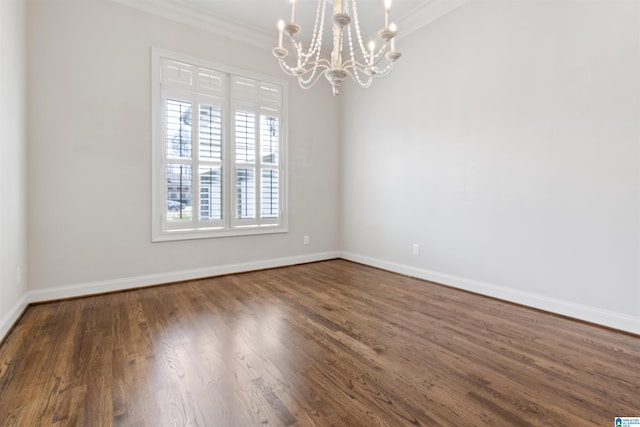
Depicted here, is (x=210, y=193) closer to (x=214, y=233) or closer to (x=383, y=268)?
(x=214, y=233)

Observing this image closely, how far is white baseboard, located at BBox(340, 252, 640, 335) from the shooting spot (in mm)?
2242

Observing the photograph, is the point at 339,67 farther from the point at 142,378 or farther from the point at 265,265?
the point at 265,265

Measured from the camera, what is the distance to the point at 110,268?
3.10 meters

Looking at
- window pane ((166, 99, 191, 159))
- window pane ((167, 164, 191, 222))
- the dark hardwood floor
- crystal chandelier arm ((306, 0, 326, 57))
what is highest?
crystal chandelier arm ((306, 0, 326, 57))

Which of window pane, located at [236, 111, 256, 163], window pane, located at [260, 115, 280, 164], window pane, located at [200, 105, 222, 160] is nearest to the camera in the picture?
window pane, located at [200, 105, 222, 160]

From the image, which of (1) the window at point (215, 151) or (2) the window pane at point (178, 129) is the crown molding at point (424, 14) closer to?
(1) the window at point (215, 151)

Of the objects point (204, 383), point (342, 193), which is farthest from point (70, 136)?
point (342, 193)

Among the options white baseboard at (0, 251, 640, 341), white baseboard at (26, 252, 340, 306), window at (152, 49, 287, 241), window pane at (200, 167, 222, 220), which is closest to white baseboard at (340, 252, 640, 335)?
white baseboard at (0, 251, 640, 341)

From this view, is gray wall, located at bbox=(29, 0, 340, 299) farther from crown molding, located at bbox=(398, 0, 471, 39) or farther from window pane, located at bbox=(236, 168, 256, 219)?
crown molding, located at bbox=(398, 0, 471, 39)

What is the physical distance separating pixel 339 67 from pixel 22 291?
10.6ft

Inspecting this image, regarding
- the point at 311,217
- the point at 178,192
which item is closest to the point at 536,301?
the point at 311,217

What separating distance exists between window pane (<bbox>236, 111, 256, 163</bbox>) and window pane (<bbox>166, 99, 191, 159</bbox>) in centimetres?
59

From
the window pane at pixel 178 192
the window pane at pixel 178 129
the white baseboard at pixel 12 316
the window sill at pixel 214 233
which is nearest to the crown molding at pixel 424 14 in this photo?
the window pane at pixel 178 129

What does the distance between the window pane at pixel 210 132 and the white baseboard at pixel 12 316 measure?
2.08 m
